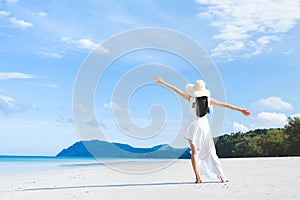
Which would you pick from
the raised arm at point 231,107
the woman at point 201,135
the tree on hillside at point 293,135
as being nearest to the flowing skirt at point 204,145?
the woman at point 201,135

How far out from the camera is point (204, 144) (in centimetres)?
844

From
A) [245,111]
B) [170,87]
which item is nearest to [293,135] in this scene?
[245,111]

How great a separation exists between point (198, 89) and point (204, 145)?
1.14m

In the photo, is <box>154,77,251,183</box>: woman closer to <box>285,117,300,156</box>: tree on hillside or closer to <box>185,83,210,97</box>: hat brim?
<box>185,83,210,97</box>: hat brim

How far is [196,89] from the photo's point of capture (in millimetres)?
8398

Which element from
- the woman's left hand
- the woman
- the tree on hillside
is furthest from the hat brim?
the tree on hillside

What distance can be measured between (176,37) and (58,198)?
15.9ft

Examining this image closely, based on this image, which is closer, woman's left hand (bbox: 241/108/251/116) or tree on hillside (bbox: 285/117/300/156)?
woman's left hand (bbox: 241/108/251/116)

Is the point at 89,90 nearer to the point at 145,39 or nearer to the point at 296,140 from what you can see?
the point at 145,39

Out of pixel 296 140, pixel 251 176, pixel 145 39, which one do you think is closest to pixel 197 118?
pixel 251 176

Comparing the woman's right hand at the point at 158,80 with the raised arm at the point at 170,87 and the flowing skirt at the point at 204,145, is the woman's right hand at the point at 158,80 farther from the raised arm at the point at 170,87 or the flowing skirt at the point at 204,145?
the flowing skirt at the point at 204,145

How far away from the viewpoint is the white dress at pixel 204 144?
27.3 ft

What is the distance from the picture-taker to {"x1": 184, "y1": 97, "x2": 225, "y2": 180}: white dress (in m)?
8.33

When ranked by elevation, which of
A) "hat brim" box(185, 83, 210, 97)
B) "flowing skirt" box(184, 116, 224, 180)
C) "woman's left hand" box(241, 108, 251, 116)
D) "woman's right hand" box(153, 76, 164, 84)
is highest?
"woman's right hand" box(153, 76, 164, 84)
